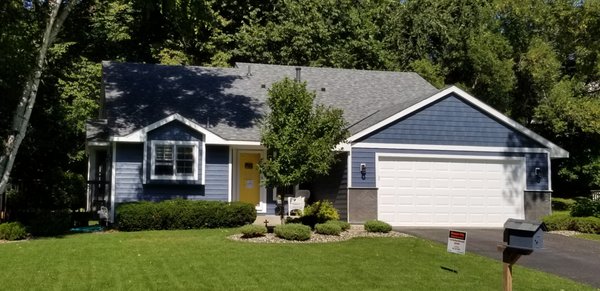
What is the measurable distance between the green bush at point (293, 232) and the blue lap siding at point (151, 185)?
5060 millimetres

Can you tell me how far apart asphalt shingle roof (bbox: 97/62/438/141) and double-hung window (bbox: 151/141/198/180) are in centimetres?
100

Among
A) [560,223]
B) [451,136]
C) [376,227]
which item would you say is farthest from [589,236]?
[376,227]

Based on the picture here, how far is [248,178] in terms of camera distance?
20406mm

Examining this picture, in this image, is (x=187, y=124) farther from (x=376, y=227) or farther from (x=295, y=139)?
(x=376, y=227)

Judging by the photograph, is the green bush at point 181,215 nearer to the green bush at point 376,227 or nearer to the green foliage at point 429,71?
the green bush at point 376,227

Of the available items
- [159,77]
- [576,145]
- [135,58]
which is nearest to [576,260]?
[159,77]

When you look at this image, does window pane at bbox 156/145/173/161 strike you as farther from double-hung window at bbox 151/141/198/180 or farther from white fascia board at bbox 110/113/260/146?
white fascia board at bbox 110/113/260/146

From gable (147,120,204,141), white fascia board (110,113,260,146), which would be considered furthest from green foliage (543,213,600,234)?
gable (147,120,204,141)

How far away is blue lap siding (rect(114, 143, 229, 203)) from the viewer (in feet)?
58.6

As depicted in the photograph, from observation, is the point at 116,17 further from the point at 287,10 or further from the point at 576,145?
the point at 576,145

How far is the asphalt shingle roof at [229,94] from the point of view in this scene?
764 inches

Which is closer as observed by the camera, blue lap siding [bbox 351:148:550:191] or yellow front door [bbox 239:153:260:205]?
blue lap siding [bbox 351:148:550:191]

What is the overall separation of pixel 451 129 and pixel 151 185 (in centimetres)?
929

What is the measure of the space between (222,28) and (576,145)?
62.4ft
